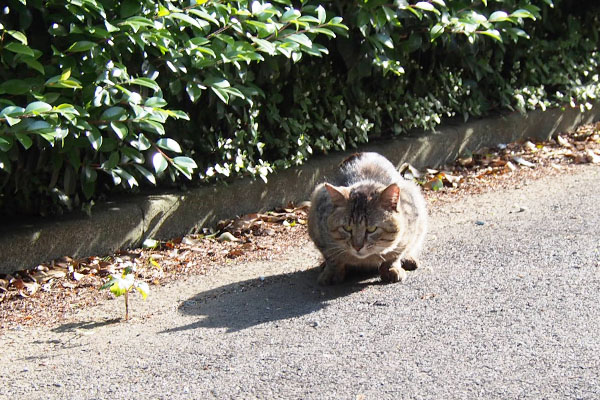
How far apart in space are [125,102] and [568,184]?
4.13 metres

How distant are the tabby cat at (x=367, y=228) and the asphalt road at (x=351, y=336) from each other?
0.44ft

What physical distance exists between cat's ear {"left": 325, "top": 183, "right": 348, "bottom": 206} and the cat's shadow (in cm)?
52

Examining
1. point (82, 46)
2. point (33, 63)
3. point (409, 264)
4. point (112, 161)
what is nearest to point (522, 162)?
point (409, 264)

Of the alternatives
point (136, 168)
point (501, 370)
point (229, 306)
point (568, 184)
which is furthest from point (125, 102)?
point (568, 184)

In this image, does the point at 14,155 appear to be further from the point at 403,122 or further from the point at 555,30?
the point at 555,30

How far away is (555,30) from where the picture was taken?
8.98 m

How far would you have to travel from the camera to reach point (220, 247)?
5992 millimetres

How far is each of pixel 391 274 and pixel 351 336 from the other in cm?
90

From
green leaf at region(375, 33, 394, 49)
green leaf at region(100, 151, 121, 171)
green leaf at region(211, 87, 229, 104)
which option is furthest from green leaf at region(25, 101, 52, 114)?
green leaf at region(375, 33, 394, 49)

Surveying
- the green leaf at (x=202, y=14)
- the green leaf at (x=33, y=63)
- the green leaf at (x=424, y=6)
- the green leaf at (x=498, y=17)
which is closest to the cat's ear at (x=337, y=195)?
the green leaf at (x=202, y=14)

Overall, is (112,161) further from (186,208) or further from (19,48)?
(186,208)

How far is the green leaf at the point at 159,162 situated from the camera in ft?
16.5

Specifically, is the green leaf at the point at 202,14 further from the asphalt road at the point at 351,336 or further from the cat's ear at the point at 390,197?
the asphalt road at the point at 351,336

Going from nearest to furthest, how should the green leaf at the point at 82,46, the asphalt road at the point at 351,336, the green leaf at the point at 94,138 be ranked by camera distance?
the asphalt road at the point at 351,336, the green leaf at the point at 82,46, the green leaf at the point at 94,138
